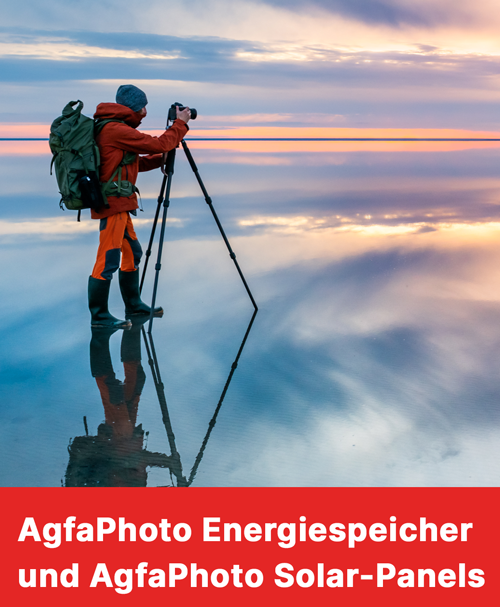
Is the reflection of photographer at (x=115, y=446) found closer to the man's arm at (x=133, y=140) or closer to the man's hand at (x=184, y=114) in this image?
the man's arm at (x=133, y=140)

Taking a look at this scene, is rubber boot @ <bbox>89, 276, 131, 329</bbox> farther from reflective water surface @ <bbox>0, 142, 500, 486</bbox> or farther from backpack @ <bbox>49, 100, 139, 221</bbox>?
backpack @ <bbox>49, 100, 139, 221</bbox>

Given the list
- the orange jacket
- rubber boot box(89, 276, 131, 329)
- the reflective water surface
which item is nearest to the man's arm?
the orange jacket

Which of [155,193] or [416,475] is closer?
[416,475]

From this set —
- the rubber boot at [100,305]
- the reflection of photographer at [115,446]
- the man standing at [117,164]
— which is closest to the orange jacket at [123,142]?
the man standing at [117,164]

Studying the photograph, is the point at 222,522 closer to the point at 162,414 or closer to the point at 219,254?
the point at 162,414

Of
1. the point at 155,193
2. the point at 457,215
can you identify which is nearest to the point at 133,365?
the point at 457,215
